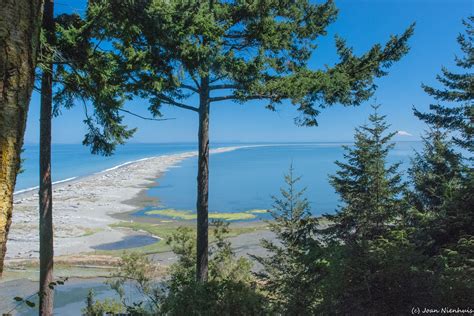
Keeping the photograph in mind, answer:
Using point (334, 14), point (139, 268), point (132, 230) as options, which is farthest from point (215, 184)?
point (334, 14)

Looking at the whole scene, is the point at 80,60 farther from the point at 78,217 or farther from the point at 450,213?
the point at 78,217

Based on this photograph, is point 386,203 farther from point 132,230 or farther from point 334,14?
point 132,230

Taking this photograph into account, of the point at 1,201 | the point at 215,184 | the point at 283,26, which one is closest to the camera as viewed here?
the point at 1,201

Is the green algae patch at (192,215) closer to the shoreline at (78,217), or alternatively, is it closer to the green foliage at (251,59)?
the shoreline at (78,217)

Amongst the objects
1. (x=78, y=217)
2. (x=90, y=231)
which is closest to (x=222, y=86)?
(x=90, y=231)

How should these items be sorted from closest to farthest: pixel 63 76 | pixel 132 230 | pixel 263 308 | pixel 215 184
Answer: pixel 263 308 < pixel 63 76 < pixel 132 230 < pixel 215 184
